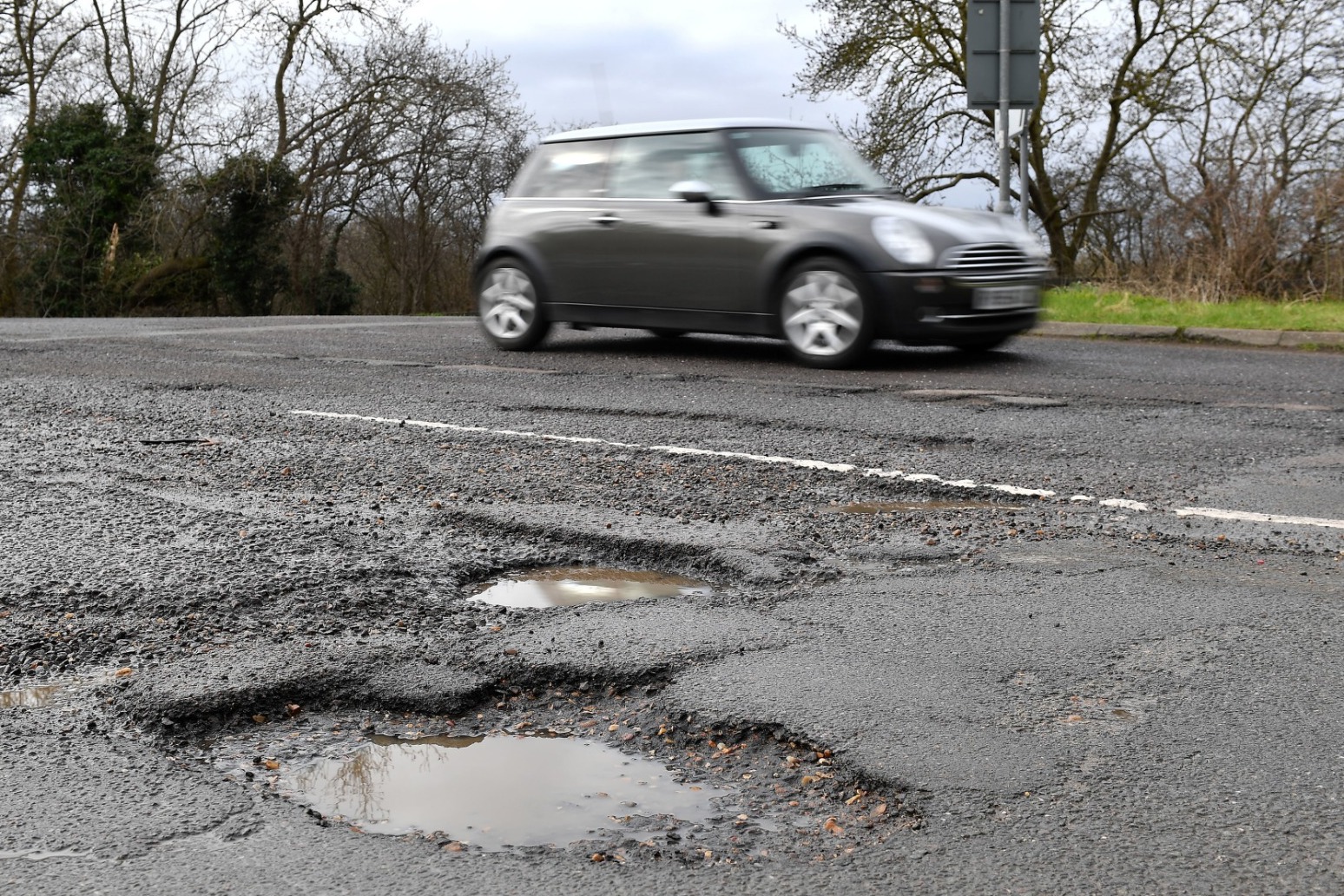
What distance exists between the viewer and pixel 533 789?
2.51 meters

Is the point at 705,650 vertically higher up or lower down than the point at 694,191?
lower down

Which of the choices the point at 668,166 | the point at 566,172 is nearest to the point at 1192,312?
the point at 668,166

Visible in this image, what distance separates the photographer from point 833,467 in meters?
5.59

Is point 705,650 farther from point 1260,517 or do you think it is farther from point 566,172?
point 566,172

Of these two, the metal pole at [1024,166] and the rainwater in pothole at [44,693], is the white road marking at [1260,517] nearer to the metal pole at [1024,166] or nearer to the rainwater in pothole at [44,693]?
the rainwater in pothole at [44,693]

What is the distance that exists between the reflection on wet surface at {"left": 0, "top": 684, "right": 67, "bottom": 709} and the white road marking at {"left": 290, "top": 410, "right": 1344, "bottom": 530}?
10.8 ft

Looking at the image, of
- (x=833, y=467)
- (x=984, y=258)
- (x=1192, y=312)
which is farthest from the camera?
(x=1192, y=312)

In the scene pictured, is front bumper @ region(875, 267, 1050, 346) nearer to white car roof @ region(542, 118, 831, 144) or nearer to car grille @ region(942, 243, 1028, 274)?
car grille @ region(942, 243, 1028, 274)

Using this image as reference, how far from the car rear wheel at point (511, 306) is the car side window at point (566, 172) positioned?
61cm

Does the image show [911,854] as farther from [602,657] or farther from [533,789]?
[602,657]

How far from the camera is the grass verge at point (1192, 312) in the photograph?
11.8 meters

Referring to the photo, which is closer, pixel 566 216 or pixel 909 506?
pixel 909 506

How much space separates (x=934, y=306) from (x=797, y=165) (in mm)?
1663

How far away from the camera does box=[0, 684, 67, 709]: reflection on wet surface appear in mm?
2880
